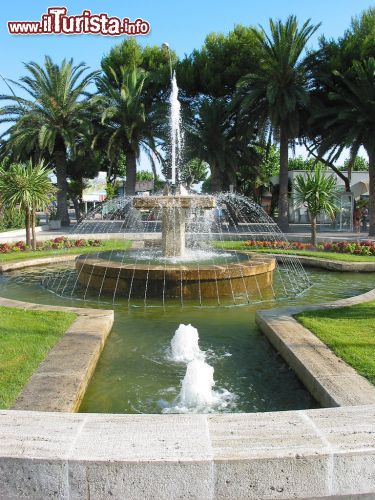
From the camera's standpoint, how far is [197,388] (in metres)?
Result: 4.67

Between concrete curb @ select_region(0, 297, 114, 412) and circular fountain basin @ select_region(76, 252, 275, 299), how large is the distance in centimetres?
239

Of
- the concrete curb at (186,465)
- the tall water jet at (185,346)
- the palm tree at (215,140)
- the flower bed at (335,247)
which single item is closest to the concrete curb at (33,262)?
the flower bed at (335,247)

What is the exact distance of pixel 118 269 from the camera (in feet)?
30.9

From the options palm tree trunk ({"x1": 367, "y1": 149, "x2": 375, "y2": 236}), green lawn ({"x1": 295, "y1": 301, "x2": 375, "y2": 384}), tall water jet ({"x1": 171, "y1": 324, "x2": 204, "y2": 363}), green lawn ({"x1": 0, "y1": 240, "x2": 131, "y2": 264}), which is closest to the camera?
green lawn ({"x1": 295, "y1": 301, "x2": 375, "y2": 384})

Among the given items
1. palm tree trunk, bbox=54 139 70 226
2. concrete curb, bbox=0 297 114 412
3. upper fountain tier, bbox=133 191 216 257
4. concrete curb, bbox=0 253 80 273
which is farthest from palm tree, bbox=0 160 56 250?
palm tree trunk, bbox=54 139 70 226

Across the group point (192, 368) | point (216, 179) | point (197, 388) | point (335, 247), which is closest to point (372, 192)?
point (335, 247)

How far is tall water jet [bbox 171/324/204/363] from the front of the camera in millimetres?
5900

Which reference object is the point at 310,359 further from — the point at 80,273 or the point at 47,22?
the point at 47,22

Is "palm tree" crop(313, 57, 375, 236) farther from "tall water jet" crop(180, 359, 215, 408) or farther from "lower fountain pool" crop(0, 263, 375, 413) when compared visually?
"tall water jet" crop(180, 359, 215, 408)

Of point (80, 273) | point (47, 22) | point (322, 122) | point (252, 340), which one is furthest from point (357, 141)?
point (252, 340)

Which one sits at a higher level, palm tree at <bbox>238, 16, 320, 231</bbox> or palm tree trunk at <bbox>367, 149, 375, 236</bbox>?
palm tree at <bbox>238, 16, 320, 231</bbox>

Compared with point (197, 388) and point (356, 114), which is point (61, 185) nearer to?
point (356, 114)

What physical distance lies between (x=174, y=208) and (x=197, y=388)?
6.96 meters

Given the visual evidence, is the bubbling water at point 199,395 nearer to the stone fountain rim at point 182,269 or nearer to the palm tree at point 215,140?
the stone fountain rim at point 182,269
